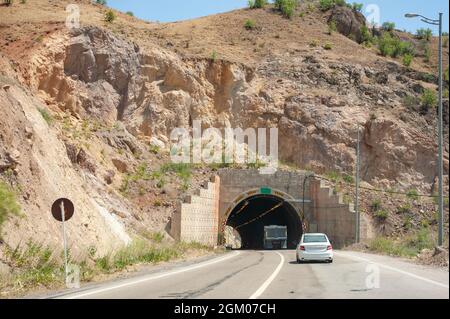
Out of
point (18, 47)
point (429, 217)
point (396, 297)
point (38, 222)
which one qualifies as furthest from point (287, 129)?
point (396, 297)

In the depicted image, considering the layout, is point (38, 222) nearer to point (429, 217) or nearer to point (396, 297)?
point (396, 297)

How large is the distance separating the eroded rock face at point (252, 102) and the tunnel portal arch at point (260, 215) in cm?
496

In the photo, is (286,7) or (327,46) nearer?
(327,46)

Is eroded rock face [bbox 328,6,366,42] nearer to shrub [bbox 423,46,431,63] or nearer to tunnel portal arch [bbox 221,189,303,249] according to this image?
shrub [bbox 423,46,431,63]

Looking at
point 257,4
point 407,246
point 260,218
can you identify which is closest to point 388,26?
point 257,4

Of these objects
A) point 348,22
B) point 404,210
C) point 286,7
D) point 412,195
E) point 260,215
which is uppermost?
point 286,7

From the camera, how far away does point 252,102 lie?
5453cm

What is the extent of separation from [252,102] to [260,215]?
15.8 m

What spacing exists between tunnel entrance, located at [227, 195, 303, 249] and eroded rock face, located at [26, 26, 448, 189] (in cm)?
505

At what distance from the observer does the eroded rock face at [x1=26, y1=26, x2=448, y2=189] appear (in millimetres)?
48125

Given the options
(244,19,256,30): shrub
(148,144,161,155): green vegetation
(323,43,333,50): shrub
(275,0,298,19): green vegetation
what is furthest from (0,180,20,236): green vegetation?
(275,0,298,19): green vegetation

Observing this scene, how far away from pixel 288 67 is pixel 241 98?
8.74 m

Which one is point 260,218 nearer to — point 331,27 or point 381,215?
point 381,215

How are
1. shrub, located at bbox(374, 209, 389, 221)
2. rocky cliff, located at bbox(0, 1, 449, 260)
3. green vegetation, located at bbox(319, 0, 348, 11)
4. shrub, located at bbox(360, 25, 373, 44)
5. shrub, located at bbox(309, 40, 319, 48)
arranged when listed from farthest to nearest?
green vegetation, located at bbox(319, 0, 348, 11) < shrub, located at bbox(360, 25, 373, 44) < shrub, located at bbox(309, 40, 319, 48) < shrub, located at bbox(374, 209, 389, 221) < rocky cliff, located at bbox(0, 1, 449, 260)
